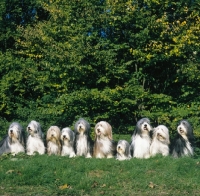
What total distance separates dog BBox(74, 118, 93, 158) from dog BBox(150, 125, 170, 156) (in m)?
1.82

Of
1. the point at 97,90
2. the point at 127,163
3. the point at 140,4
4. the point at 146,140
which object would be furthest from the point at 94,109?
the point at 127,163

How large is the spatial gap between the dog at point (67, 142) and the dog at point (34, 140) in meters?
0.63

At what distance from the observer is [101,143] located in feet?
41.9

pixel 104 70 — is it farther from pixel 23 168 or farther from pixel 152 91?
pixel 23 168

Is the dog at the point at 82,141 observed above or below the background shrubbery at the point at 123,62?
below

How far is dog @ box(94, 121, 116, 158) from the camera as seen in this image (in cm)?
1273

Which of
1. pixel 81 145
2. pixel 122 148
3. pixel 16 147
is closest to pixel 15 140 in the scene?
pixel 16 147

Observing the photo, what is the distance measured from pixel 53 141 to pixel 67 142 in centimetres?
47

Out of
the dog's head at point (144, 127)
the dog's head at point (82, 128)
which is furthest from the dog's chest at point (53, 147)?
the dog's head at point (144, 127)

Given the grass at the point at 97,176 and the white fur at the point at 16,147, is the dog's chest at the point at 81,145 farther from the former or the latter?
the white fur at the point at 16,147

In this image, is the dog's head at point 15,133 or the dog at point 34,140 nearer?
the dog's head at point 15,133

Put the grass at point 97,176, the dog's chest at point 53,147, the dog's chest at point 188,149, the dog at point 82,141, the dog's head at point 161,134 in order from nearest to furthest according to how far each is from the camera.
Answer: the grass at point 97,176 → the dog's head at point 161,134 → the dog's chest at point 188,149 → the dog at point 82,141 → the dog's chest at point 53,147

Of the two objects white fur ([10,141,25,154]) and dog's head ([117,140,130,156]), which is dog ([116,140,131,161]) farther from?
white fur ([10,141,25,154])

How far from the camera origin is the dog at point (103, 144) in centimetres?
1273
